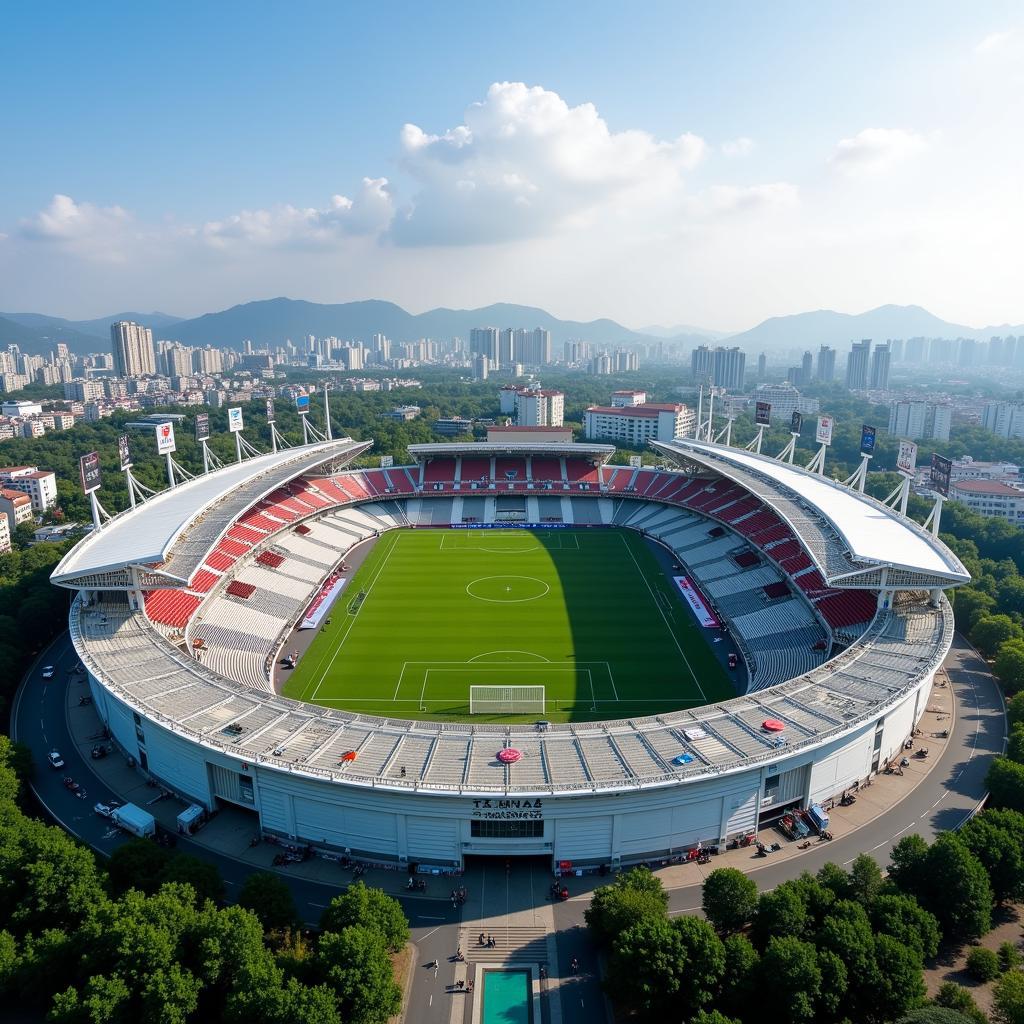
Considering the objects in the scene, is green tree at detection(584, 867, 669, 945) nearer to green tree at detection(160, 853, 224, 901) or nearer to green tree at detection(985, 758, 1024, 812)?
green tree at detection(160, 853, 224, 901)

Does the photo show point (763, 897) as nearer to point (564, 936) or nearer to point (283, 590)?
point (564, 936)

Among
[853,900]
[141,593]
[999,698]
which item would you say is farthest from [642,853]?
[141,593]

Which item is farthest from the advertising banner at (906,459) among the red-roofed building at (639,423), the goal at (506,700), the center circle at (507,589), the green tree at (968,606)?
the red-roofed building at (639,423)

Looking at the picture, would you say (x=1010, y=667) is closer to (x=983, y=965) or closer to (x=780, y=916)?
(x=983, y=965)

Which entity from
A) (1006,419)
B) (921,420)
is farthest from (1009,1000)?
(1006,419)

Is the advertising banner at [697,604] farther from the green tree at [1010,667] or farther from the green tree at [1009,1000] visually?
the green tree at [1009,1000]

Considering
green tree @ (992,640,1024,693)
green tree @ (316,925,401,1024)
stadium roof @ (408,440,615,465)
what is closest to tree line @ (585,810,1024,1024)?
green tree @ (316,925,401,1024)
